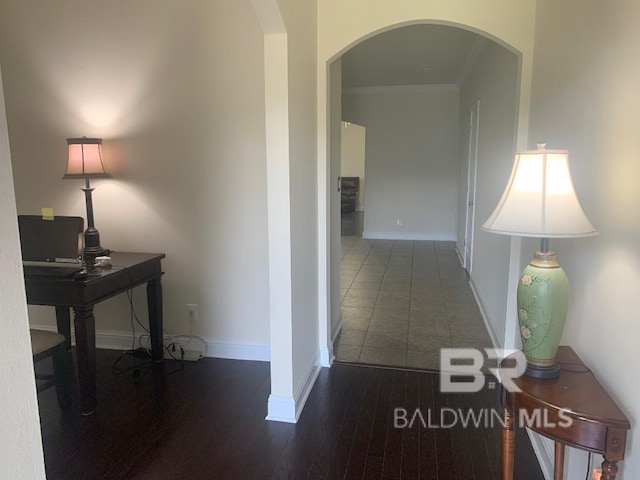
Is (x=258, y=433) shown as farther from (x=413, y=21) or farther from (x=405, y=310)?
(x=413, y=21)

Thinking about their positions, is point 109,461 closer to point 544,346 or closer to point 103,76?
point 544,346

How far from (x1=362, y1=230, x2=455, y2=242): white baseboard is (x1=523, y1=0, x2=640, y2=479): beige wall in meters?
6.24

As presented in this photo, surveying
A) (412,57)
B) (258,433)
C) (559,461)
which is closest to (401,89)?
(412,57)

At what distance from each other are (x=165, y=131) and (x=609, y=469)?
2.97 m

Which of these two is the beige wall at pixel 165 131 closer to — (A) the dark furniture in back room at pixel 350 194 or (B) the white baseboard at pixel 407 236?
(B) the white baseboard at pixel 407 236

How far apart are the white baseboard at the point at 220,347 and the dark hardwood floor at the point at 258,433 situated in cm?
17

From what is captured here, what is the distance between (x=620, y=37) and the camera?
1.46m

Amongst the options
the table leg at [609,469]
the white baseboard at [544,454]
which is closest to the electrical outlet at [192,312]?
the white baseboard at [544,454]

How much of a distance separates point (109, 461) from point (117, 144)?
2.03m

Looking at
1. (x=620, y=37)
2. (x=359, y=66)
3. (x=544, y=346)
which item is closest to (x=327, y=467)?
(x=544, y=346)

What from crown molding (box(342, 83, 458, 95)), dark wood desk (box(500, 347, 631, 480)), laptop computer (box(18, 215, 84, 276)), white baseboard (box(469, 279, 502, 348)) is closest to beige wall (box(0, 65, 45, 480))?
dark wood desk (box(500, 347, 631, 480))

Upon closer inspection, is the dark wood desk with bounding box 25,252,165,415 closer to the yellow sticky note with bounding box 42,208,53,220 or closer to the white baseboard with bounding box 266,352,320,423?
the yellow sticky note with bounding box 42,208,53,220

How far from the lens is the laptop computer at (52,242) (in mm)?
2643

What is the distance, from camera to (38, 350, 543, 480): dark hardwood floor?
2168 mm
